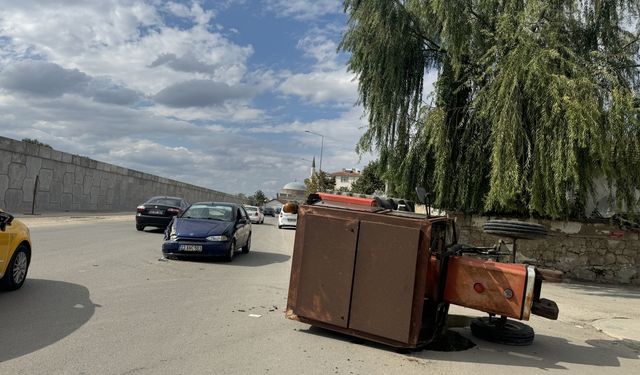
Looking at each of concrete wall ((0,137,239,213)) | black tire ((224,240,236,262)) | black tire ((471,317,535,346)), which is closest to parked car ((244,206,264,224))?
concrete wall ((0,137,239,213))

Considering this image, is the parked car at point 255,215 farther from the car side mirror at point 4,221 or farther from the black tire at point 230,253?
the car side mirror at point 4,221

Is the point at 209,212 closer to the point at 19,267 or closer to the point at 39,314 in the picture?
the point at 19,267

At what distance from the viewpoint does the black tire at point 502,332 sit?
21.9 feet

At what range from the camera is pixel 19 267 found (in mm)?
7609

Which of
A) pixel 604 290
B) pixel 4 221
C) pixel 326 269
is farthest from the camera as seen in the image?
pixel 604 290

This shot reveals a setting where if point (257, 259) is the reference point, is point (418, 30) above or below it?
above

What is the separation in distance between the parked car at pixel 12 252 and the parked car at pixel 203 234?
4357mm

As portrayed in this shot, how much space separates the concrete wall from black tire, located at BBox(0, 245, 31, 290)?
52.4 ft

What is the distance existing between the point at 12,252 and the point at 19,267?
0.36 m

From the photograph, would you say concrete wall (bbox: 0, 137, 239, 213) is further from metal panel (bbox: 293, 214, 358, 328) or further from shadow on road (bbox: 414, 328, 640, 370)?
shadow on road (bbox: 414, 328, 640, 370)

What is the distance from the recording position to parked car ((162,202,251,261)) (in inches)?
477

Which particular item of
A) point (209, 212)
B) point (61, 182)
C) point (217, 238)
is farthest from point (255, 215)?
point (217, 238)

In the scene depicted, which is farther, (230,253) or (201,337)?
(230,253)

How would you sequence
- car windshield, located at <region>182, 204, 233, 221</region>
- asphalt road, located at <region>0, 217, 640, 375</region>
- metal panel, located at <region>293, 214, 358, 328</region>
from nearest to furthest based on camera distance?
asphalt road, located at <region>0, 217, 640, 375</region> < metal panel, located at <region>293, 214, 358, 328</region> < car windshield, located at <region>182, 204, 233, 221</region>
